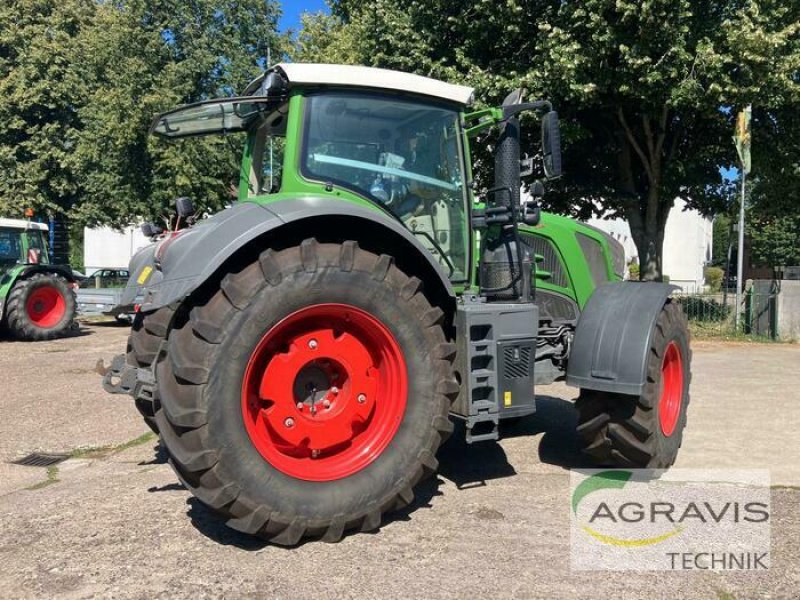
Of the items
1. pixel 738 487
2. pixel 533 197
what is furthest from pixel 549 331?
pixel 738 487

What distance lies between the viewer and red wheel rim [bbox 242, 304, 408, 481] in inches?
130

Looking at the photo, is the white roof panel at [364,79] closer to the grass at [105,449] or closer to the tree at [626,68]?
the grass at [105,449]

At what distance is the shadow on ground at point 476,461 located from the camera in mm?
3531

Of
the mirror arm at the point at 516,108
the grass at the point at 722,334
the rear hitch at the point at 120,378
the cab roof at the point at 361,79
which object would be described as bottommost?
the grass at the point at 722,334

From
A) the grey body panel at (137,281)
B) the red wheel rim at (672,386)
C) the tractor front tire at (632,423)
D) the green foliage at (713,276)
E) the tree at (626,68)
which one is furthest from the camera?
the green foliage at (713,276)

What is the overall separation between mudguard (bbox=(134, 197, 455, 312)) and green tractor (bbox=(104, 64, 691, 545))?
15mm

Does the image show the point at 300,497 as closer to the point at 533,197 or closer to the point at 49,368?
the point at 533,197

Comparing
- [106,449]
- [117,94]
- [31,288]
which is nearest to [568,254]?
[106,449]

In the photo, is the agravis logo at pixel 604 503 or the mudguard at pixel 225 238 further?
the agravis logo at pixel 604 503

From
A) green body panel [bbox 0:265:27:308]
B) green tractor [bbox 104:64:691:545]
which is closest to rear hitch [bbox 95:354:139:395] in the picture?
green tractor [bbox 104:64:691:545]

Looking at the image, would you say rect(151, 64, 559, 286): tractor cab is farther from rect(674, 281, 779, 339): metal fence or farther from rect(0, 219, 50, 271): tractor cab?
rect(674, 281, 779, 339): metal fence

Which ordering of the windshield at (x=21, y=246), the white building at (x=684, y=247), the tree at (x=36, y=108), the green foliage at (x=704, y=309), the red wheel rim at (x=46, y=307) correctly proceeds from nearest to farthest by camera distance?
1. the windshield at (x=21, y=246)
2. the red wheel rim at (x=46, y=307)
3. the green foliage at (x=704, y=309)
4. the tree at (x=36, y=108)
5. the white building at (x=684, y=247)

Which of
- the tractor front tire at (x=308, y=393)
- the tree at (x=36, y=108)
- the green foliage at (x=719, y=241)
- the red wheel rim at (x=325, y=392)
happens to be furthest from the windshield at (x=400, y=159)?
the green foliage at (x=719, y=241)

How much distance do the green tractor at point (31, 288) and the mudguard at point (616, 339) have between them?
12.1m
